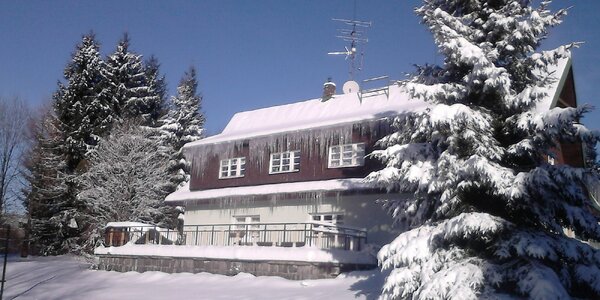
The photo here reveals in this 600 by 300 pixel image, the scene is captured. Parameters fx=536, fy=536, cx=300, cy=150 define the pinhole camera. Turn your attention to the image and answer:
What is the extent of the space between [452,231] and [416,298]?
52.8 inches

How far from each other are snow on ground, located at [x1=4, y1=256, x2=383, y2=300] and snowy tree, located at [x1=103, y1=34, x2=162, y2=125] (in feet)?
48.9

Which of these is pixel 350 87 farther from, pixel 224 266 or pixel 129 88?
pixel 129 88

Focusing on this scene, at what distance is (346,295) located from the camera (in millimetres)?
13172

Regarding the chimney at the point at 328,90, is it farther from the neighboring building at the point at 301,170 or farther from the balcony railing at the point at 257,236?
the balcony railing at the point at 257,236

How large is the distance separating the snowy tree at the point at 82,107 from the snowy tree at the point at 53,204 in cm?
77

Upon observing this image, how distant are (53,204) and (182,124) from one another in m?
9.56

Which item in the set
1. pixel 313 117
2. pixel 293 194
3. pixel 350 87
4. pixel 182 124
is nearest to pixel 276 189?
pixel 293 194

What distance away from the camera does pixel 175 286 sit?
1709 centimetres

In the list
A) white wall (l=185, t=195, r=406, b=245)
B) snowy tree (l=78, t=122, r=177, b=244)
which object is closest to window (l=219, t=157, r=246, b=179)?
white wall (l=185, t=195, r=406, b=245)

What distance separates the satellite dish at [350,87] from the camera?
26531 mm

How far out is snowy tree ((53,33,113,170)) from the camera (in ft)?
108

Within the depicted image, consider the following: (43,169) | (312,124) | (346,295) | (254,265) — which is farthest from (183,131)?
(346,295)

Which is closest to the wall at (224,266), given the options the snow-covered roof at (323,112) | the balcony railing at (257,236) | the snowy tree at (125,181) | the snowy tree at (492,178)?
the balcony railing at (257,236)

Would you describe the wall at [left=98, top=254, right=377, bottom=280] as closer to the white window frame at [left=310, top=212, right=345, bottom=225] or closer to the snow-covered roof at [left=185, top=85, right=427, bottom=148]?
the white window frame at [left=310, top=212, right=345, bottom=225]
